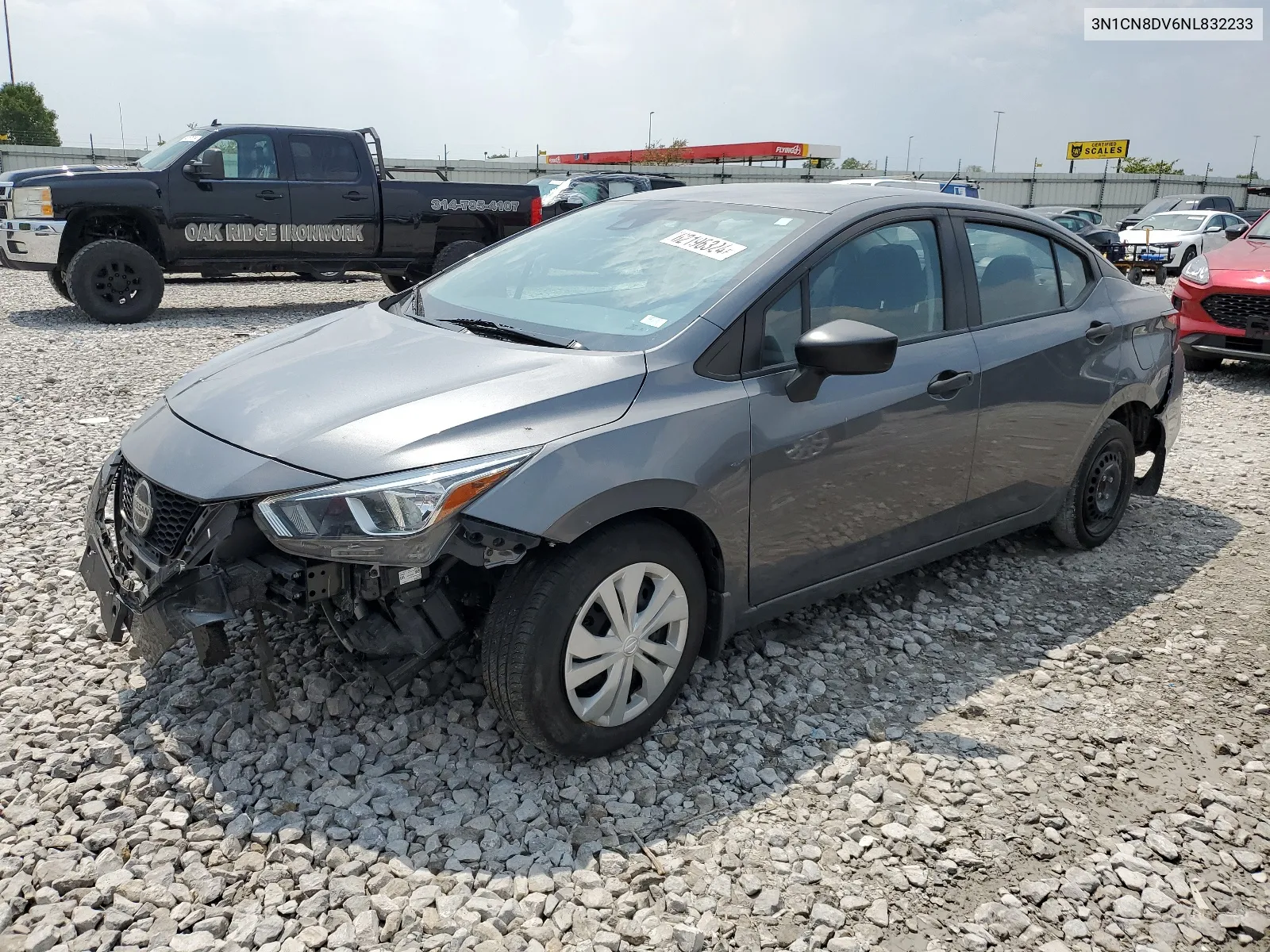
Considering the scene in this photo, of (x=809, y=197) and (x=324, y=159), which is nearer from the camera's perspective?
(x=809, y=197)

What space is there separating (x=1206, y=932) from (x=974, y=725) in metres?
0.95

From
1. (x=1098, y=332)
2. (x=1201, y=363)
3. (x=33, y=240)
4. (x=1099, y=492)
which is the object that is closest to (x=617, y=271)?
(x=1098, y=332)

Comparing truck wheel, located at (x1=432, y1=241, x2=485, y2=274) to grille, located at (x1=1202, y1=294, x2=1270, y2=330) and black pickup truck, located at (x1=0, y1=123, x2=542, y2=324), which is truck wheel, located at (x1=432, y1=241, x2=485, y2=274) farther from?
grille, located at (x1=1202, y1=294, x2=1270, y2=330)

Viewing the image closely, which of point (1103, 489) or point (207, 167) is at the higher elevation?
point (207, 167)

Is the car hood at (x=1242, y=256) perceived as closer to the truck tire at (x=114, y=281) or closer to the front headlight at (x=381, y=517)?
the front headlight at (x=381, y=517)

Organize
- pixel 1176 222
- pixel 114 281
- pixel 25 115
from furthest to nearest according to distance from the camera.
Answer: pixel 25 115
pixel 1176 222
pixel 114 281

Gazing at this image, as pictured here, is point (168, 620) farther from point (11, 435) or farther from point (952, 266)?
point (11, 435)

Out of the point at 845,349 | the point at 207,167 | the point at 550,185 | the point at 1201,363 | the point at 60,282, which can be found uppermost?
the point at 550,185

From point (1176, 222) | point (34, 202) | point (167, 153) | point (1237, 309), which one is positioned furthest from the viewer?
point (1176, 222)

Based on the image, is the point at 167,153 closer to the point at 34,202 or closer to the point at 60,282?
the point at 34,202

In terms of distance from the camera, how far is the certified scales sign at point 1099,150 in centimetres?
5994

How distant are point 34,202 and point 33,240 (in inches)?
15.2

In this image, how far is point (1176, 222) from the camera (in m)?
22.5

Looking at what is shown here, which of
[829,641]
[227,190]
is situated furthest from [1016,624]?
[227,190]
